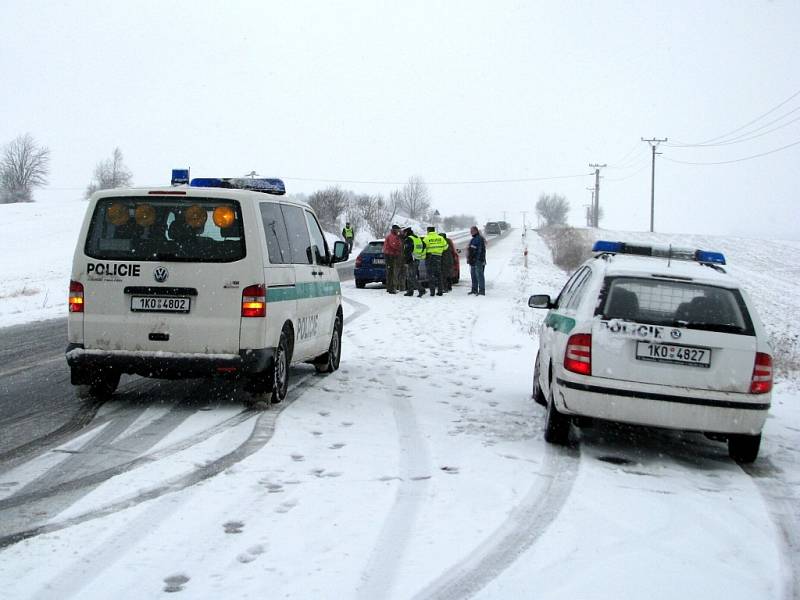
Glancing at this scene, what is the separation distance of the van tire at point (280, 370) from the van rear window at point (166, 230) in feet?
3.38

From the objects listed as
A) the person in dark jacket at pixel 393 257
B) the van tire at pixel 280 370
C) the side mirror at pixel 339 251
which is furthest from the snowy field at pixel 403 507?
the person in dark jacket at pixel 393 257

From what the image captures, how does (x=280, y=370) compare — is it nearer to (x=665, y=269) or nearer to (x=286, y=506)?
(x=286, y=506)

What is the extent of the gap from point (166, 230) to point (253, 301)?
104 cm

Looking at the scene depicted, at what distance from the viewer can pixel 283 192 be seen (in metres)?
8.65

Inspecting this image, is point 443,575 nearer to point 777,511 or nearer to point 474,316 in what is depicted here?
point 777,511

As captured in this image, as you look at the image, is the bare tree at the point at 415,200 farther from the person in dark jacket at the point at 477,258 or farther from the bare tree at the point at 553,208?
the person in dark jacket at the point at 477,258

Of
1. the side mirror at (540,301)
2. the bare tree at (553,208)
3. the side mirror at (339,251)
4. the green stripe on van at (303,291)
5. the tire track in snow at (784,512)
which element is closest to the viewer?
the tire track in snow at (784,512)

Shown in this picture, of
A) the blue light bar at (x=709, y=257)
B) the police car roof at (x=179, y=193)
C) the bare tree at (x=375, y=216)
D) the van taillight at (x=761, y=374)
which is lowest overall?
the van taillight at (x=761, y=374)

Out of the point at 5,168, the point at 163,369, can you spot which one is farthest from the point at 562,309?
the point at 5,168

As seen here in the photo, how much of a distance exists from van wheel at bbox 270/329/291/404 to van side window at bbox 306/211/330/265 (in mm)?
1626

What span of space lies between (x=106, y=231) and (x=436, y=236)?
565 inches

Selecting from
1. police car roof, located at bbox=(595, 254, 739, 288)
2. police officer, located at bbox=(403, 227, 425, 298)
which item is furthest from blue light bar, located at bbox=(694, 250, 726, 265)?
police officer, located at bbox=(403, 227, 425, 298)

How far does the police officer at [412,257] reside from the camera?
21219 millimetres

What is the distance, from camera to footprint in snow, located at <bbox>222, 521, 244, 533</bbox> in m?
4.29
